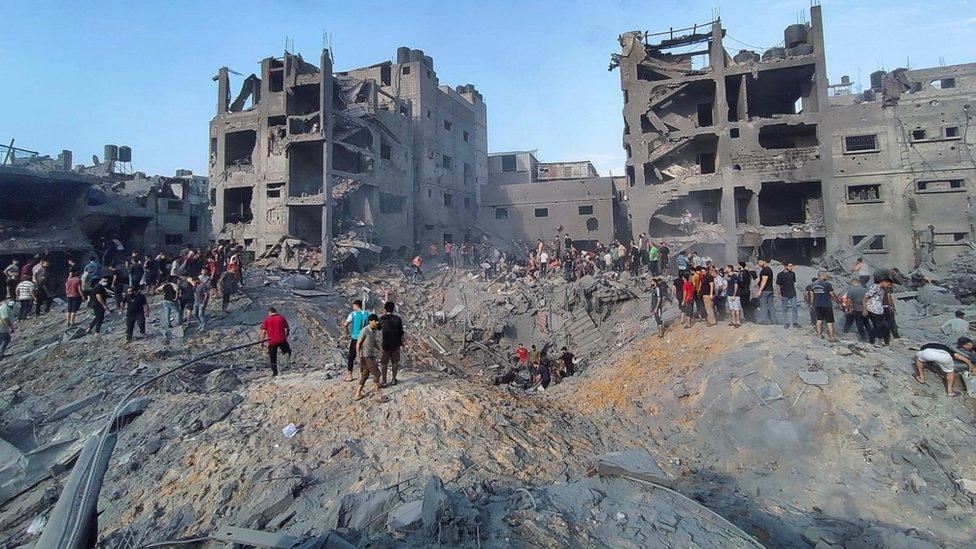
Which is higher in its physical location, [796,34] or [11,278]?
[796,34]

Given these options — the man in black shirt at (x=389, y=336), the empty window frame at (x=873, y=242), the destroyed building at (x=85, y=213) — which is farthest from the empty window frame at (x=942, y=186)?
the destroyed building at (x=85, y=213)

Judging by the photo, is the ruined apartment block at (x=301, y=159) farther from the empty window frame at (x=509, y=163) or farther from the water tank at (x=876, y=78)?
the water tank at (x=876, y=78)

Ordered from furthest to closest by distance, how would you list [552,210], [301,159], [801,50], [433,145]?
[552,210] < [433,145] < [301,159] < [801,50]

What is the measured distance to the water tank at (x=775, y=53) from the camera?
2508 centimetres

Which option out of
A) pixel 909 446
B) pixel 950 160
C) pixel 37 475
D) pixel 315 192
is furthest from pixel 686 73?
pixel 37 475

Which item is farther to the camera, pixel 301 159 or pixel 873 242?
pixel 301 159

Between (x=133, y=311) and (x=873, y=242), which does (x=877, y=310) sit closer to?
(x=133, y=311)

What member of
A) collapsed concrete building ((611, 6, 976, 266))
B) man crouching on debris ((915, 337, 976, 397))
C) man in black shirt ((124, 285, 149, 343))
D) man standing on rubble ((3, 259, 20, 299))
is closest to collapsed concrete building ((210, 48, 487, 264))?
man standing on rubble ((3, 259, 20, 299))

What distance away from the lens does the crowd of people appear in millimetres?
12641

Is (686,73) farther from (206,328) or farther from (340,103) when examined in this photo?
(206,328)

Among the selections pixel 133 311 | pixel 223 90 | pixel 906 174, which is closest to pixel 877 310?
pixel 133 311

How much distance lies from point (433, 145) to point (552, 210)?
10.0 meters

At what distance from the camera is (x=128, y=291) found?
13.6 meters

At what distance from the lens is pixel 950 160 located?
2323cm
